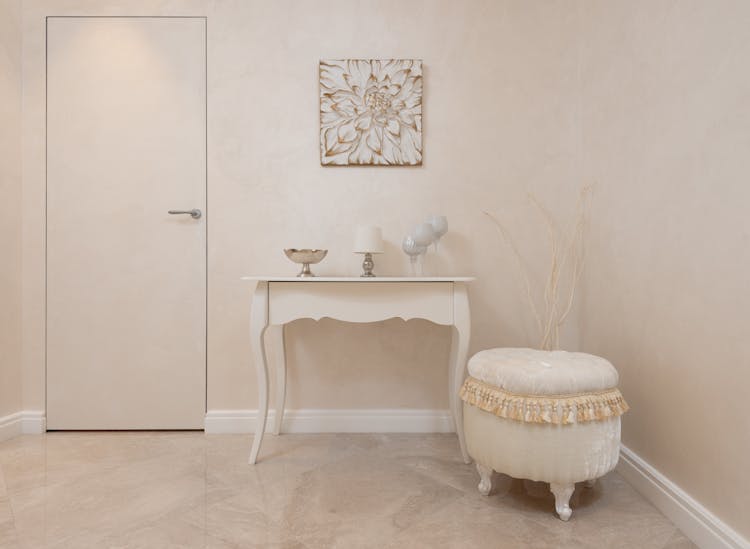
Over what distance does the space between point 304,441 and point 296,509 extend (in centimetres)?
66

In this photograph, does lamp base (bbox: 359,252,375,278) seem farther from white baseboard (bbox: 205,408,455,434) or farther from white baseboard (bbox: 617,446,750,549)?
white baseboard (bbox: 617,446,750,549)

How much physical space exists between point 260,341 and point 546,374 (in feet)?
3.56

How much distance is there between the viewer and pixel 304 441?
7.18ft

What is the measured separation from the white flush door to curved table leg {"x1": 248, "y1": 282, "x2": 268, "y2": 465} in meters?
0.55

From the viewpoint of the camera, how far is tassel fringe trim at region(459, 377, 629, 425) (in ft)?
4.63

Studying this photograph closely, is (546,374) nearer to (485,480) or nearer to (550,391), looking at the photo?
(550,391)

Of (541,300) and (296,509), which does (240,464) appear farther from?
(541,300)

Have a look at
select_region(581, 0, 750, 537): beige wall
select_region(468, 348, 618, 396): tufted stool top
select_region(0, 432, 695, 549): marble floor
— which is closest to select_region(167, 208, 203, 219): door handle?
select_region(0, 432, 695, 549): marble floor

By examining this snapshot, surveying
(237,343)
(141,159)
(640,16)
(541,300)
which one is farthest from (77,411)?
(640,16)

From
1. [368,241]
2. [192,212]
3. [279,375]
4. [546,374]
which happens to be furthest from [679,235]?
[192,212]

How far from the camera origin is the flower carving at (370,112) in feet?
7.52

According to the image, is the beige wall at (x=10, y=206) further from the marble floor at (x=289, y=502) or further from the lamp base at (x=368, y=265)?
the lamp base at (x=368, y=265)

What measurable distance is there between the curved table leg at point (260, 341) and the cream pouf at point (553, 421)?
885 millimetres

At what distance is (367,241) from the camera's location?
2.09m
